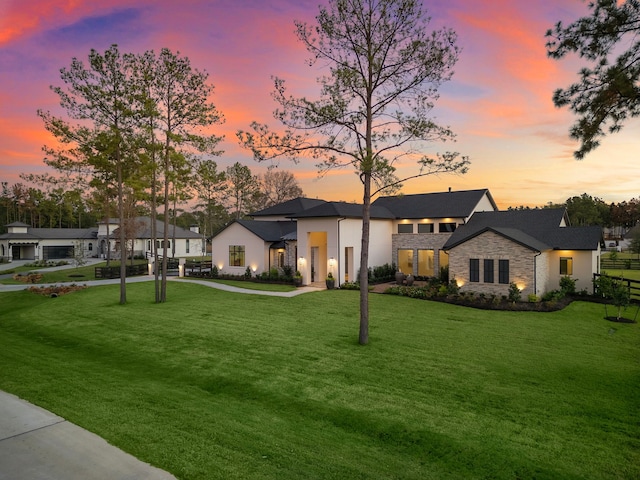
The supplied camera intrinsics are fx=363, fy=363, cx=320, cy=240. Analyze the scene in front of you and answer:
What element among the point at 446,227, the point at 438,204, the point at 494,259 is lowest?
the point at 494,259

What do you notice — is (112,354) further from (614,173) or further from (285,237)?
(614,173)

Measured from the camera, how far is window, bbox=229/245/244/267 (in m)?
28.5

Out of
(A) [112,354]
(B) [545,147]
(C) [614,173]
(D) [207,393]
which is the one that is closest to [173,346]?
(A) [112,354]

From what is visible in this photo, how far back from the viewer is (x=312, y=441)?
5.75 m

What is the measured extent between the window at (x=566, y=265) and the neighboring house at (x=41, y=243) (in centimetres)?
5398

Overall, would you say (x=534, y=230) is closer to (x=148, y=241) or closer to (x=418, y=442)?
(x=418, y=442)

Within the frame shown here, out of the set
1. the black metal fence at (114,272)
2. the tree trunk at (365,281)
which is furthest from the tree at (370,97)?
the black metal fence at (114,272)

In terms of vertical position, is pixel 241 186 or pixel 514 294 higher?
pixel 241 186

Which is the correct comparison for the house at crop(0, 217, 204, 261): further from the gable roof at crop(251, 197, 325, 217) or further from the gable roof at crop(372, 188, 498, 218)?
the gable roof at crop(372, 188, 498, 218)

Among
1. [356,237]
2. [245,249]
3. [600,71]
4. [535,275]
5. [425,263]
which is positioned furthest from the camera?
[245,249]

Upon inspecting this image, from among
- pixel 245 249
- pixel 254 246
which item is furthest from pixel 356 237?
pixel 245 249

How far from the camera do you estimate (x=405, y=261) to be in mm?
27562

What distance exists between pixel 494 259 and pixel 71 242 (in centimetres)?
5740

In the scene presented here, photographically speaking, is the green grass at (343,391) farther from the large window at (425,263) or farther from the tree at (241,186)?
the tree at (241,186)
